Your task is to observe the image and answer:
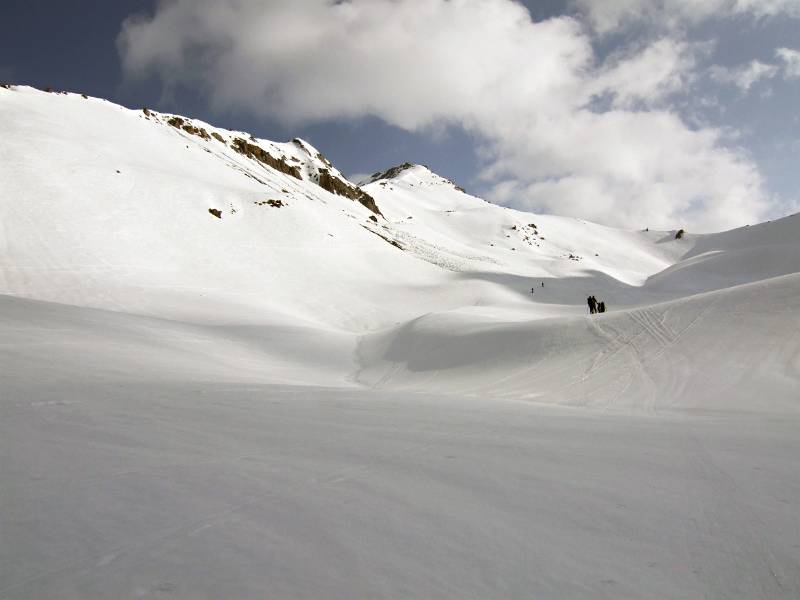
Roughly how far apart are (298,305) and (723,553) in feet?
85.4

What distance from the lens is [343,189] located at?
8094cm

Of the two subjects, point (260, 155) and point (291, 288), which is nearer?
point (291, 288)

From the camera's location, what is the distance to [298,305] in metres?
27.0

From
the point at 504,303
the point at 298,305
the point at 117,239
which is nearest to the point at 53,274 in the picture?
the point at 117,239

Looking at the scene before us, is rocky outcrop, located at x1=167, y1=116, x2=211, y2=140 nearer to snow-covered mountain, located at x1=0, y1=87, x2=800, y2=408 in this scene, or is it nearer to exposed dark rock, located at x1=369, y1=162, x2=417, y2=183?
snow-covered mountain, located at x1=0, y1=87, x2=800, y2=408

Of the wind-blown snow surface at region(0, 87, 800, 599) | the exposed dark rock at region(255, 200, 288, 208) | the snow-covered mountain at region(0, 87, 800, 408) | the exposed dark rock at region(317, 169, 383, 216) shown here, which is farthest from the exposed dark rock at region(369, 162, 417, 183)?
the wind-blown snow surface at region(0, 87, 800, 599)

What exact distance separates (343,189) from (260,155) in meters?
15.0

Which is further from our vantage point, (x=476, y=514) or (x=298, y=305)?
(x=298, y=305)

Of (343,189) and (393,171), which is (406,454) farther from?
(393,171)

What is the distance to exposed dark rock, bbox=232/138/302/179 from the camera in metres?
70.1

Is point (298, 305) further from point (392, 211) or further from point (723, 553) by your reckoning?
point (392, 211)

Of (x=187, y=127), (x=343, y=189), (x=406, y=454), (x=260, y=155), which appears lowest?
(x=406, y=454)

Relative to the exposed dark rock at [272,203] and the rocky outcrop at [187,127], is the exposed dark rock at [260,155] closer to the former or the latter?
the rocky outcrop at [187,127]

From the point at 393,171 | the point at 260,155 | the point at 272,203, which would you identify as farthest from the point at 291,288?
the point at 393,171
